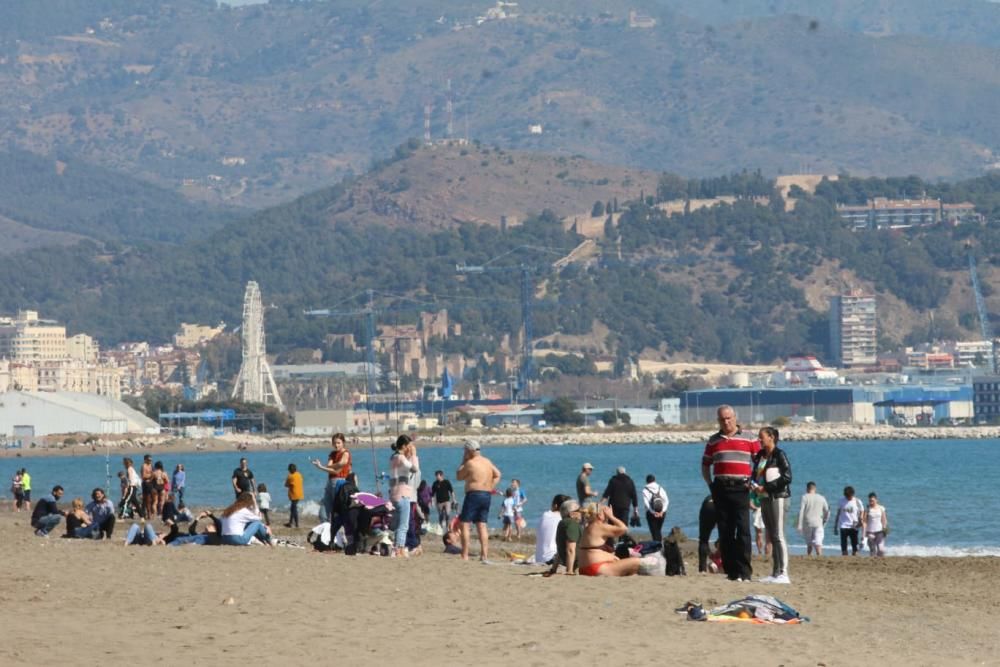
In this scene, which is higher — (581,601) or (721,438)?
(721,438)

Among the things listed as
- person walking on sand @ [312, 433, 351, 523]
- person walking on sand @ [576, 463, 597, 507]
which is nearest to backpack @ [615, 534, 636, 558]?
person walking on sand @ [312, 433, 351, 523]

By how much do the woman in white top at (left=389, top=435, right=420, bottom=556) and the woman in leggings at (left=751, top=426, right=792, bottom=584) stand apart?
383 centimetres

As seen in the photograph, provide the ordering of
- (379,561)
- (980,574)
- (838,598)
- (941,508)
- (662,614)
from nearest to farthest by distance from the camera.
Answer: (662,614)
(838,598)
(379,561)
(980,574)
(941,508)

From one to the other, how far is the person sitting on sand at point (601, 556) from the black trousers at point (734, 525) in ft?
2.55

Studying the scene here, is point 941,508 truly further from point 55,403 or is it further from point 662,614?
point 55,403

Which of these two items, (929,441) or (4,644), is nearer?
(4,644)

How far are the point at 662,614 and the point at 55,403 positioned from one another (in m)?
121

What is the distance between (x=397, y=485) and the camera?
19906 millimetres

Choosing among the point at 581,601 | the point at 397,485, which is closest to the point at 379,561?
the point at 397,485

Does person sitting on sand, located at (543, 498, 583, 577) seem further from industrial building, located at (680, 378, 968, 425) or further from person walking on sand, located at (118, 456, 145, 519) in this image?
industrial building, located at (680, 378, 968, 425)

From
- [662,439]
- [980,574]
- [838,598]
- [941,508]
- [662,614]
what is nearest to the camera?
[662,614]

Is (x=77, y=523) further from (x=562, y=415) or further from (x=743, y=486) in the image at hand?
(x=562, y=415)

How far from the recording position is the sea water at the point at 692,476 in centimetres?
3703

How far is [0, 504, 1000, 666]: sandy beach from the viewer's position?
1325 centimetres
